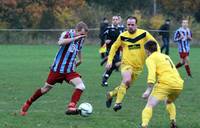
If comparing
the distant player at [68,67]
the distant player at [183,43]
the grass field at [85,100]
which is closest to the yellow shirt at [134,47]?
the grass field at [85,100]

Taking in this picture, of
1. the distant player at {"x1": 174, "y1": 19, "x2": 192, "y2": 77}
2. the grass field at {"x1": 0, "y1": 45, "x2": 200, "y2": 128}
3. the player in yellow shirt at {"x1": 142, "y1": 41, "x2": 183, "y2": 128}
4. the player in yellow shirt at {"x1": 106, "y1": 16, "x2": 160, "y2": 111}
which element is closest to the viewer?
the player in yellow shirt at {"x1": 142, "y1": 41, "x2": 183, "y2": 128}

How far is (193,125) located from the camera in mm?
10391

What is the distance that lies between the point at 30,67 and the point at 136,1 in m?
35.0

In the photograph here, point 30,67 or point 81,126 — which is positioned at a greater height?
point 81,126

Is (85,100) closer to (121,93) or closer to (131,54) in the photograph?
(121,93)

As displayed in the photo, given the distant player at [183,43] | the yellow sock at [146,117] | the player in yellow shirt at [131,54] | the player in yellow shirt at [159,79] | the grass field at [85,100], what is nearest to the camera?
the yellow sock at [146,117]

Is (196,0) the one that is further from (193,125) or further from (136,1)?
(193,125)

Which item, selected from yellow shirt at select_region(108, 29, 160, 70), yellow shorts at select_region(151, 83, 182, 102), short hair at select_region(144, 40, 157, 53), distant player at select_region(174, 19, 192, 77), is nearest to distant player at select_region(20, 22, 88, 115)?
yellow shirt at select_region(108, 29, 160, 70)

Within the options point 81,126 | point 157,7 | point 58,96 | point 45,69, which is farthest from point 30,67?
point 157,7

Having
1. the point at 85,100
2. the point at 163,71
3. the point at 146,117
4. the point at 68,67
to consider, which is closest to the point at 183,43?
the point at 85,100

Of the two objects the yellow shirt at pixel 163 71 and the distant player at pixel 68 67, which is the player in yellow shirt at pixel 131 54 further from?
the yellow shirt at pixel 163 71

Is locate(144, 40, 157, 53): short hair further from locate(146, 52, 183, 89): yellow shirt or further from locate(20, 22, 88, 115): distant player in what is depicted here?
locate(20, 22, 88, 115): distant player

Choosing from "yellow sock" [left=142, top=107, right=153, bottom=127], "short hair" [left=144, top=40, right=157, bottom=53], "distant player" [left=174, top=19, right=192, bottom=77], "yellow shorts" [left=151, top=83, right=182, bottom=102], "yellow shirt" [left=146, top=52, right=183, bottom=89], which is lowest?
"distant player" [left=174, top=19, right=192, bottom=77]

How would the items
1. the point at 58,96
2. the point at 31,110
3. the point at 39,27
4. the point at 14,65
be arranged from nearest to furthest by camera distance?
the point at 31,110 < the point at 58,96 < the point at 14,65 < the point at 39,27
